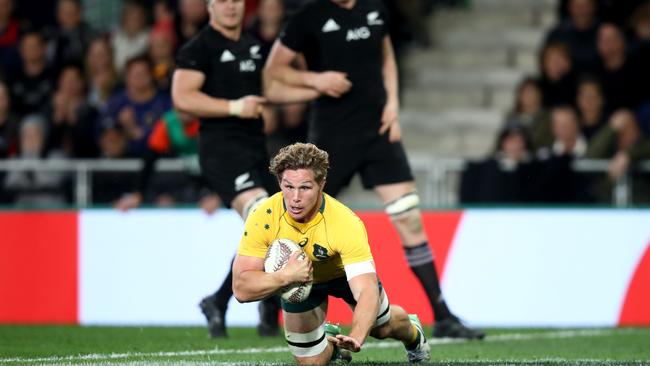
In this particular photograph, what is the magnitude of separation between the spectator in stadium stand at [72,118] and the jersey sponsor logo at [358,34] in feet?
17.1

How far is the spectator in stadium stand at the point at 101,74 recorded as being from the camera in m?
15.1

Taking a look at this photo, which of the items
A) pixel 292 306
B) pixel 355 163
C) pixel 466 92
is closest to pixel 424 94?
pixel 466 92

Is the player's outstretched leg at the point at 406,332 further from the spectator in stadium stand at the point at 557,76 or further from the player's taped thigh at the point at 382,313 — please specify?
the spectator in stadium stand at the point at 557,76

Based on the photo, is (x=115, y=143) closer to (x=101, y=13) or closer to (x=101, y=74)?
(x=101, y=74)

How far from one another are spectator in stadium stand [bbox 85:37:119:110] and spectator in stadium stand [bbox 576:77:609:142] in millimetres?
4914

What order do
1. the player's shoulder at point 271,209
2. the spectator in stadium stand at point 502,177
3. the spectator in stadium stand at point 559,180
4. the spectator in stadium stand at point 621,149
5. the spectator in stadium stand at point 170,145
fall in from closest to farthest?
the player's shoulder at point 271,209 → the spectator in stadium stand at point 170,145 → the spectator in stadium stand at point 621,149 → the spectator in stadium stand at point 559,180 → the spectator in stadium stand at point 502,177

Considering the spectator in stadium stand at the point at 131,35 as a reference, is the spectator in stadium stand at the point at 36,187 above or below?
below

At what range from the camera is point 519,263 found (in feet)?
36.1

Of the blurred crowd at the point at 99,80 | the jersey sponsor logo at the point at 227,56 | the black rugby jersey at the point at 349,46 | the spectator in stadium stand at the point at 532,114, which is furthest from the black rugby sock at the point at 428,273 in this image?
the spectator in stadium stand at the point at 532,114

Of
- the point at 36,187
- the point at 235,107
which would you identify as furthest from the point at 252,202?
the point at 36,187

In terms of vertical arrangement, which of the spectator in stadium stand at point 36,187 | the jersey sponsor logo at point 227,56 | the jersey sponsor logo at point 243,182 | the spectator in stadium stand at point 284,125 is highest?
the jersey sponsor logo at point 227,56

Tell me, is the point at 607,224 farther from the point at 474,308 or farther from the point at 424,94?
the point at 424,94

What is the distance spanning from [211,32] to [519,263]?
10.7ft

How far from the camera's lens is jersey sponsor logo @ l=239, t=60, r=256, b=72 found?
9.16m
